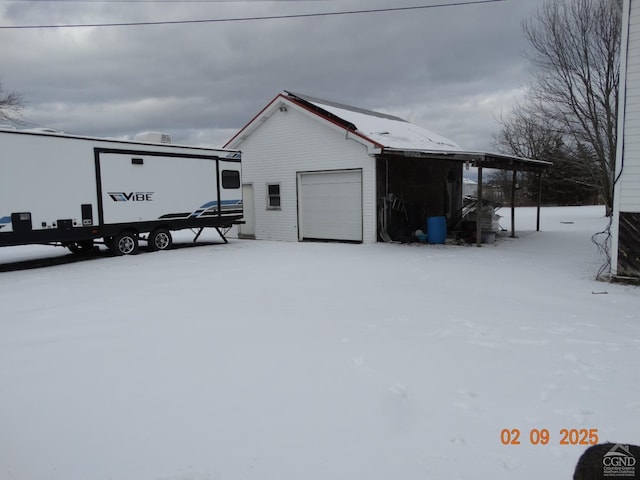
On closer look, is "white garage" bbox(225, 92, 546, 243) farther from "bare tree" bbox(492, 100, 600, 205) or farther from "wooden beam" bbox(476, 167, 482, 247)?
"bare tree" bbox(492, 100, 600, 205)

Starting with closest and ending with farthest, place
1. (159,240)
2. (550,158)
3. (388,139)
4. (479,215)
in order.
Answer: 1. (479,215)
2. (159,240)
3. (388,139)
4. (550,158)

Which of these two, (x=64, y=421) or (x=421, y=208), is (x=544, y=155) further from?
(x=64, y=421)

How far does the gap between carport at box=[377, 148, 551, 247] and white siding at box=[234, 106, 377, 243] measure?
75cm

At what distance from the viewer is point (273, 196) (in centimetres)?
1719

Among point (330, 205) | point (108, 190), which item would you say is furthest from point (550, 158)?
point (108, 190)

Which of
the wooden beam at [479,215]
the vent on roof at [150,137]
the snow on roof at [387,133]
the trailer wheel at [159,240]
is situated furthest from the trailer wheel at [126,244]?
the wooden beam at [479,215]

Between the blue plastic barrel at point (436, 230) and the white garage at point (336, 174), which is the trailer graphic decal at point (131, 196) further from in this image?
the blue plastic barrel at point (436, 230)

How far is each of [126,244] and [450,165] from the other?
1271cm

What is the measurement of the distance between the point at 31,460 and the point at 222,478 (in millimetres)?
1272

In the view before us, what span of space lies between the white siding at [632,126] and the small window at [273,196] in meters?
11.3

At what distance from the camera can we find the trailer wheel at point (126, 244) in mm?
12328

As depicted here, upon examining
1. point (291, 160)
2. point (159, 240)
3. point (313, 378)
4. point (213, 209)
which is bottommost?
point (313, 378)

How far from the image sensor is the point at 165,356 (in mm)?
4590

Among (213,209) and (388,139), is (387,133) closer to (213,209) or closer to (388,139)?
(388,139)
